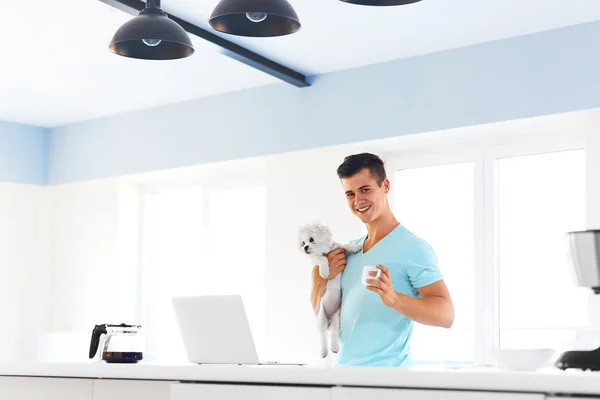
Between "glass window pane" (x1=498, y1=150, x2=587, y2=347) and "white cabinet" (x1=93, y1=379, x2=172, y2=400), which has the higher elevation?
"glass window pane" (x1=498, y1=150, x2=587, y2=347)

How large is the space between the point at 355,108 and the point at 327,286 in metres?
2.42

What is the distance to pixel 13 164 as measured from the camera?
6.41 meters

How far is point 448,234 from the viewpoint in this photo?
16.4 feet

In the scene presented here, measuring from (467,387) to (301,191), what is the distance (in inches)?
141

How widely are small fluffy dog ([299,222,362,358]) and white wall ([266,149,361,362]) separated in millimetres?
2197

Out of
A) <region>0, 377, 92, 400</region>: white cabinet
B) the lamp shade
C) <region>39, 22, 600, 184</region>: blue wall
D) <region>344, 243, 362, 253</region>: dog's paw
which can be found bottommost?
<region>0, 377, 92, 400</region>: white cabinet

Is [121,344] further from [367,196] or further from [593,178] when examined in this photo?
[593,178]

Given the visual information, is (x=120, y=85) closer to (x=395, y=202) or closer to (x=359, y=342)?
(x=395, y=202)

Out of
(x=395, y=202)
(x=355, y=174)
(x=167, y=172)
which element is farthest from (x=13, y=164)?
(x=355, y=174)

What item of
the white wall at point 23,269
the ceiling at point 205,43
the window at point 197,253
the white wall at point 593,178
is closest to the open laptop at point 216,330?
the ceiling at point 205,43

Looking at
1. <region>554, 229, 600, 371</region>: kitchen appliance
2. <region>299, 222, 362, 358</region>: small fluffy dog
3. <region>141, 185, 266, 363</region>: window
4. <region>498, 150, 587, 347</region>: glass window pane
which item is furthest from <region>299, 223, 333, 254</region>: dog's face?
<region>141, 185, 266, 363</region>: window

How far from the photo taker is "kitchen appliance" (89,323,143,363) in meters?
2.78

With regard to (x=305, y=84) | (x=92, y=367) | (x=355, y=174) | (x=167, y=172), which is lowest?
(x=92, y=367)

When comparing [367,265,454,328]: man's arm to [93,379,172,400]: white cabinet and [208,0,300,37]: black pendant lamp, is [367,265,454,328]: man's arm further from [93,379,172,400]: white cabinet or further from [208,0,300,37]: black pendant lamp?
[208,0,300,37]: black pendant lamp
